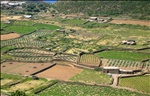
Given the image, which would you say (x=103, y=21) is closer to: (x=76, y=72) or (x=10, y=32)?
(x=10, y=32)

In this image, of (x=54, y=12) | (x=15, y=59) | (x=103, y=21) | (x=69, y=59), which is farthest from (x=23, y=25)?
(x=69, y=59)

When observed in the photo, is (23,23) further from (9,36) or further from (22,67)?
(22,67)

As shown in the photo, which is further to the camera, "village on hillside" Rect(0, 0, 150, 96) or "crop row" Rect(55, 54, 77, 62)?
"crop row" Rect(55, 54, 77, 62)

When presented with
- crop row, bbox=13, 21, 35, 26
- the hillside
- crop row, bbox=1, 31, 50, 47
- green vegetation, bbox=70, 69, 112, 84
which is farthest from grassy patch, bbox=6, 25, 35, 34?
green vegetation, bbox=70, 69, 112, 84

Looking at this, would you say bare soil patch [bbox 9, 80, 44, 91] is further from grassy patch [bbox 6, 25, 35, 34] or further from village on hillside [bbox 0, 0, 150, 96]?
grassy patch [bbox 6, 25, 35, 34]

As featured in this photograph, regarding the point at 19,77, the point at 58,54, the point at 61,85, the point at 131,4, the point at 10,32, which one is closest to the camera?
the point at 61,85

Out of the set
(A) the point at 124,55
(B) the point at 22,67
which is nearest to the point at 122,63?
(A) the point at 124,55
